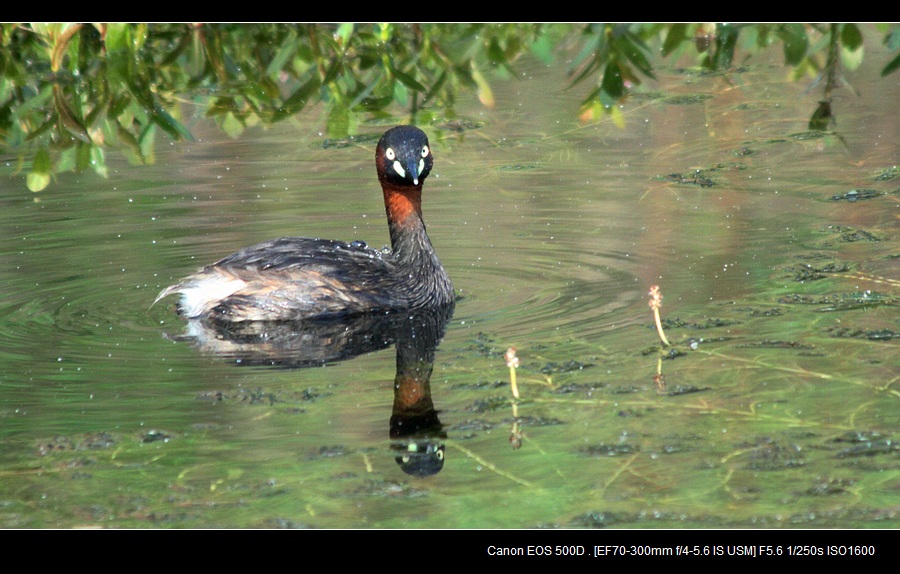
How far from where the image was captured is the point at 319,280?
311 inches

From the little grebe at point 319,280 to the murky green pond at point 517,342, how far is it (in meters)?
0.26

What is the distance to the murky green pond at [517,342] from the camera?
5.23 metres

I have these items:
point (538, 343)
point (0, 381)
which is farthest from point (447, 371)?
point (0, 381)

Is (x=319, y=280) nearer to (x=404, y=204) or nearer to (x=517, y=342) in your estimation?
(x=404, y=204)

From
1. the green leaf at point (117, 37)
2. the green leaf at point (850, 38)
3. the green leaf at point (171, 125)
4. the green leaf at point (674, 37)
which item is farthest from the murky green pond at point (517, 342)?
the green leaf at point (117, 37)

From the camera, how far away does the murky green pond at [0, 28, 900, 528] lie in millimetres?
5234

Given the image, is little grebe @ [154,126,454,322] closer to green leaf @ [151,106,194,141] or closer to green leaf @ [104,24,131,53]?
green leaf @ [151,106,194,141]

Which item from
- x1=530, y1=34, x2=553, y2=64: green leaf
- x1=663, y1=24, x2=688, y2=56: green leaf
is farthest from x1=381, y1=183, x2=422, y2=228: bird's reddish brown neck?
x1=663, y1=24, x2=688, y2=56: green leaf

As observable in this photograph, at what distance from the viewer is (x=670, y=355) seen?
258 inches

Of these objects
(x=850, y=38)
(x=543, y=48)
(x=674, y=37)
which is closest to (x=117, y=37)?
(x=543, y=48)

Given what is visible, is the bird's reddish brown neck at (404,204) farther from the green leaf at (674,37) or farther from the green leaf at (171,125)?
the green leaf at (674,37)

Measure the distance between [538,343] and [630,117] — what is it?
5.06 metres

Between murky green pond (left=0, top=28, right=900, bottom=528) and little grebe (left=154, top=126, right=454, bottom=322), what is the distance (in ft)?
0.85

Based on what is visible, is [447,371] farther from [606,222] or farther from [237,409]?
[606,222]
